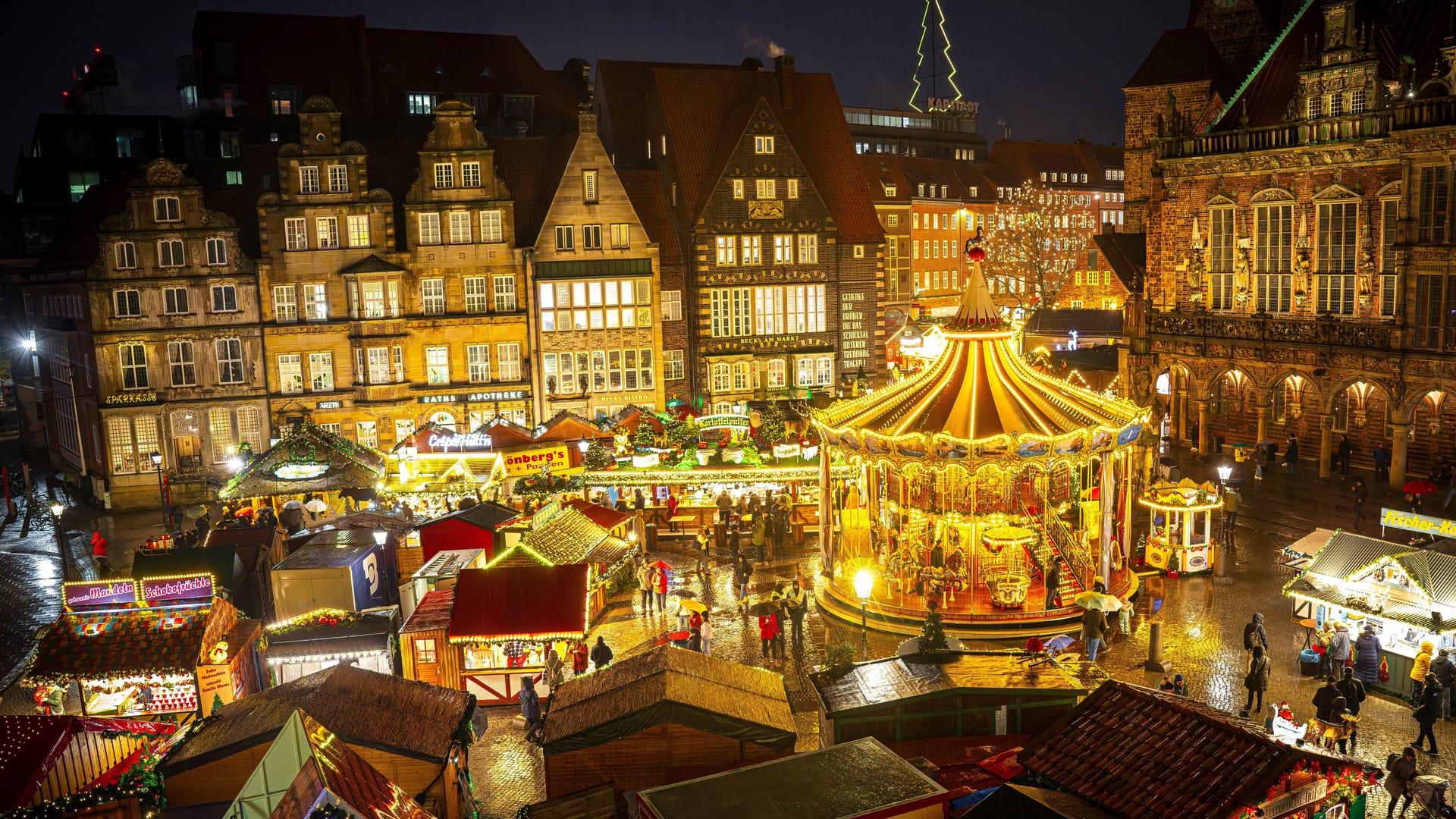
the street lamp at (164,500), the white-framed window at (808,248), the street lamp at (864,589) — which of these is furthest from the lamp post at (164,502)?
the white-framed window at (808,248)

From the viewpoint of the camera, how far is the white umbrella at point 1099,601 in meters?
21.3

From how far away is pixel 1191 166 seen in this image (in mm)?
40875

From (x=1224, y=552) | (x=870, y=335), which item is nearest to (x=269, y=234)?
(x=870, y=335)

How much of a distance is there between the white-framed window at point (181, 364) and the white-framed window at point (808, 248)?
22180 millimetres

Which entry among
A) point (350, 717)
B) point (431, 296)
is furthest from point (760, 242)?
point (350, 717)

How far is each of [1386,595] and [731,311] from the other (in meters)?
28.3

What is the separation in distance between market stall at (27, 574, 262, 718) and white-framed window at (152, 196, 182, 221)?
23578 mm

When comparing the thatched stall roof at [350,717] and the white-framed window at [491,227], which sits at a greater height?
the white-framed window at [491,227]

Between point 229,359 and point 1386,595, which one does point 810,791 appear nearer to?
point 1386,595

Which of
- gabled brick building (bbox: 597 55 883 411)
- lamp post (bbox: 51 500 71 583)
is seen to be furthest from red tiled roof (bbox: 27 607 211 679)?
gabled brick building (bbox: 597 55 883 411)

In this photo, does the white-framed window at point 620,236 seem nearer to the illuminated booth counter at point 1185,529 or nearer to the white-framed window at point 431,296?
the white-framed window at point 431,296

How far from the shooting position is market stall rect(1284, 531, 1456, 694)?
1898cm

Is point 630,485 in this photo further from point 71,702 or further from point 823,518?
point 71,702

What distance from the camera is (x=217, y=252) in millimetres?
39531
